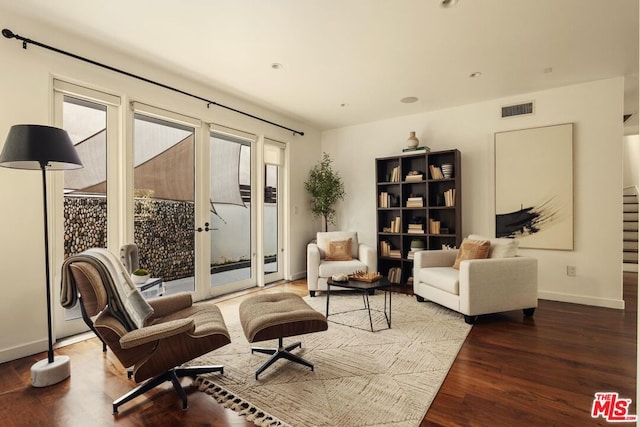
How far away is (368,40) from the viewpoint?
9.36 ft

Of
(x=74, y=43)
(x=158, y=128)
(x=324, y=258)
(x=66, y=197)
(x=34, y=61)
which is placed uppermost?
(x=74, y=43)

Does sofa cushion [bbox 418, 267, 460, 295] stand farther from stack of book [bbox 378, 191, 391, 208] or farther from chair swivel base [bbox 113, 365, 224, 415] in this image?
chair swivel base [bbox 113, 365, 224, 415]

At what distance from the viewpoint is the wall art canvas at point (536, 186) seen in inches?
153

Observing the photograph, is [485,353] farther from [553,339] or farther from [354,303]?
[354,303]

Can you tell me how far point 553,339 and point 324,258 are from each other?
107 inches

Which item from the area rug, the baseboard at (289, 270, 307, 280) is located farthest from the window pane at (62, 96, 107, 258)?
the baseboard at (289, 270, 307, 280)

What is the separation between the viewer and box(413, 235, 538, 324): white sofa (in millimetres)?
3088

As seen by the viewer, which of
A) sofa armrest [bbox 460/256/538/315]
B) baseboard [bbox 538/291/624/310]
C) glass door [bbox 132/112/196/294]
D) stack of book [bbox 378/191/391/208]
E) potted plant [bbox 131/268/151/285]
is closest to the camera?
potted plant [bbox 131/268/151/285]

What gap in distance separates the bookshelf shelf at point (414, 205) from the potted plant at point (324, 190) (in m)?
0.77

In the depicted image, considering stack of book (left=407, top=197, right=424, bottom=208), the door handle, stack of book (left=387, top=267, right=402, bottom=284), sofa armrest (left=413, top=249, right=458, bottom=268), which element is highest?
stack of book (left=407, top=197, right=424, bottom=208)

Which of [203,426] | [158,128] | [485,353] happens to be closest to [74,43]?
[158,128]

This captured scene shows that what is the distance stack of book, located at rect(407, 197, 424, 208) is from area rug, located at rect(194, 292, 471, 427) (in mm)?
1906

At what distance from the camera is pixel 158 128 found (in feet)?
11.7

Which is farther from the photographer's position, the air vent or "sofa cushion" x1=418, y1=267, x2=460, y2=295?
the air vent
